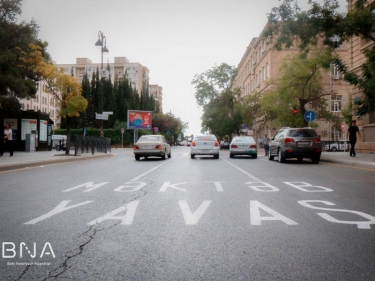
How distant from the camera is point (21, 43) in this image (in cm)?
2425

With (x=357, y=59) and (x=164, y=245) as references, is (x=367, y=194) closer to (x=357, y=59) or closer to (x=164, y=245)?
(x=164, y=245)

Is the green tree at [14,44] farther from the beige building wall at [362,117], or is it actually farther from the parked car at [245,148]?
the beige building wall at [362,117]

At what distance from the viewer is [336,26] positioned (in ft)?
55.7

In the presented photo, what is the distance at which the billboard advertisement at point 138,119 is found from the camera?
56.8m

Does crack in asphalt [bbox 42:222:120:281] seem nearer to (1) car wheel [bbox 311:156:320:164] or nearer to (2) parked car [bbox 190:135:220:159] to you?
(1) car wheel [bbox 311:156:320:164]

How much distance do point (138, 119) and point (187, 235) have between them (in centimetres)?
5391

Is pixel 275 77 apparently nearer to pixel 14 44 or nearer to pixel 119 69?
pixel 14 44

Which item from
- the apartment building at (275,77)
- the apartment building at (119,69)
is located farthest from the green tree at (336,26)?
the apartment building at (119,69)

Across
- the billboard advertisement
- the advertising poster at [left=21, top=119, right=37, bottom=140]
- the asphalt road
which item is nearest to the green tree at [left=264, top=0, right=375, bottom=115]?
the asphalt road

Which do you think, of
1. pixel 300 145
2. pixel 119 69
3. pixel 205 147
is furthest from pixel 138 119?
pixel 119 69

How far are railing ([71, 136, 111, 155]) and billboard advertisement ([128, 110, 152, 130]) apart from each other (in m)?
24.3

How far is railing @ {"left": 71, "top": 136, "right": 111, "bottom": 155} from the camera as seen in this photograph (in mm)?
24875

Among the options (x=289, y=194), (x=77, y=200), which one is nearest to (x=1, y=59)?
(x=77, y=200)

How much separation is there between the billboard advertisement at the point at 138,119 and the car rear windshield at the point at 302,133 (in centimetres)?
3996
